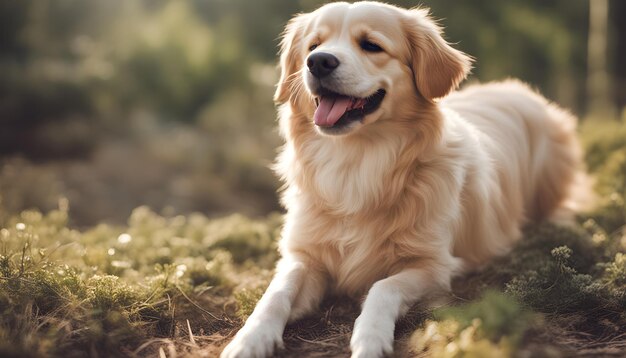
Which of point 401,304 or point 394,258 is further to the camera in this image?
point 394,258

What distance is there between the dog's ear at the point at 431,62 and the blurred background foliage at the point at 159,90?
11.6ft

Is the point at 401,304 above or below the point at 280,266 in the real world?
below

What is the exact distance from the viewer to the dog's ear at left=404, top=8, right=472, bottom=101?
285 cm

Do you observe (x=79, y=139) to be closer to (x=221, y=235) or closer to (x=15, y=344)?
(x=221, y=235)

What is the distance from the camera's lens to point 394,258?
9.03 ft

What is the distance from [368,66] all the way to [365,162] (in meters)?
0.47

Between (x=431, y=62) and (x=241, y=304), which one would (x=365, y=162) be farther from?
(x=241, y=304)

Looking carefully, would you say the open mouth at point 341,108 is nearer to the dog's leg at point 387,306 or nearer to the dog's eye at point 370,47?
the dog's eye at point 370,47

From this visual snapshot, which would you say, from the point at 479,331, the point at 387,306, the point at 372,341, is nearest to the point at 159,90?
the point at 387,306

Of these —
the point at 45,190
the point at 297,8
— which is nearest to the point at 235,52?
the point at 297,8

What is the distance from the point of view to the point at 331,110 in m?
2.76

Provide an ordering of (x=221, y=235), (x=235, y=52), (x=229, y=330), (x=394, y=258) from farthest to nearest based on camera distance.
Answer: (x=235, y=52), (x=221, y=235), (x=394, y=258), (x=229, y=330)

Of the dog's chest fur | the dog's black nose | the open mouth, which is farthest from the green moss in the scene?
the dog's black nose

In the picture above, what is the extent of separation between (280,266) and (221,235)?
1.17m
